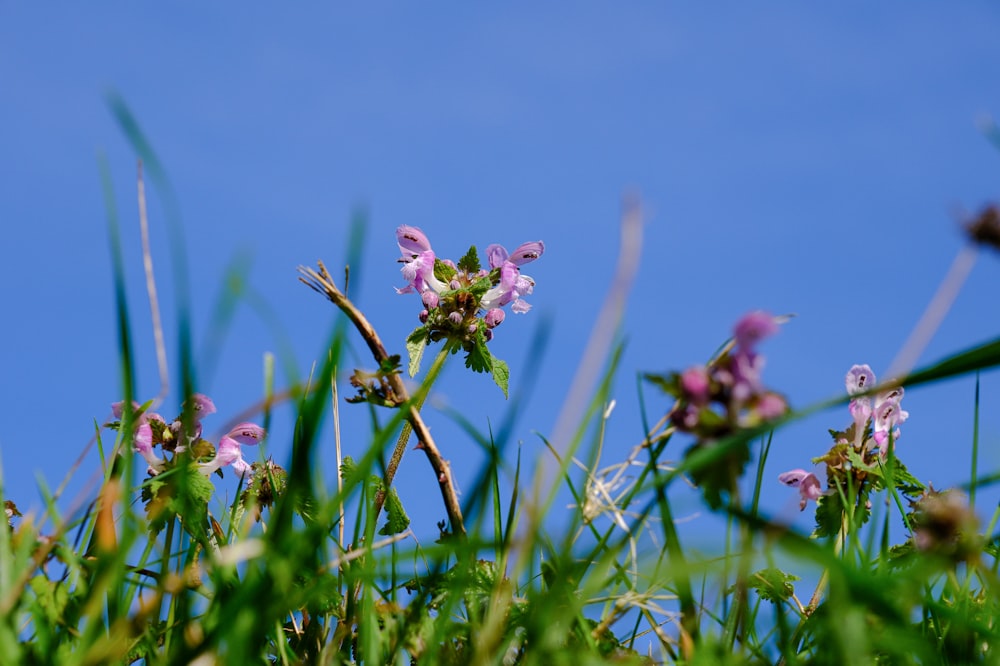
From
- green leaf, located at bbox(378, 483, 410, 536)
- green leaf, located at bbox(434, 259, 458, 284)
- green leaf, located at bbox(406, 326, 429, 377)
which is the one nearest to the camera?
green leaf, located at bbox(378, 483, 410, 536)

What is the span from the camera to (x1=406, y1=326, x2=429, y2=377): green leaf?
136 inches

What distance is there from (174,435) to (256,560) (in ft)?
4.50

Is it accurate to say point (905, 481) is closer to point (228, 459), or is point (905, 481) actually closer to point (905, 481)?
point (905, 481)

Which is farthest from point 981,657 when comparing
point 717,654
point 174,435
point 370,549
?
point 174,435

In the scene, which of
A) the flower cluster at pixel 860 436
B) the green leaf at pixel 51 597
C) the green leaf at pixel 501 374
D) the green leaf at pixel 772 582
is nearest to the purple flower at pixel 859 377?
the flower cluster at pixel 860 436

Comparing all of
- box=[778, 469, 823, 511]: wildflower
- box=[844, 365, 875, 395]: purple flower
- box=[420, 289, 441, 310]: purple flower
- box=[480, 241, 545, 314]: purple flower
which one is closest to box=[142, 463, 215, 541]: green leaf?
box=[420, 289, 441, 310]: purple flower

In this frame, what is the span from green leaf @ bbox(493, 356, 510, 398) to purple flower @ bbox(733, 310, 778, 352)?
2.24m

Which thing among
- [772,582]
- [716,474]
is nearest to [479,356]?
[772,582]

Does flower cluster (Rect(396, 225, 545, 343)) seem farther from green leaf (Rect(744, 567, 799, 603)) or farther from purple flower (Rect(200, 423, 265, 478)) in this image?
green leaf (Rect(744, 567, 799, 603))

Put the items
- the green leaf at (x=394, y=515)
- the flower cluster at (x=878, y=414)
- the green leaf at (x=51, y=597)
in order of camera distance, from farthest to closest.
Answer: the flower cluster at (x=878, y=414)
the green leaf at (x=394, y=515)
the green leaf at (x=51, y=597)

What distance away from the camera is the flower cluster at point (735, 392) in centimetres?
127

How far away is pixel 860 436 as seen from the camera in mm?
2984

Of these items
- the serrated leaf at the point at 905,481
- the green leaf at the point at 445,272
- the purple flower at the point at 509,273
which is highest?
the purple flower at the point at 509,273

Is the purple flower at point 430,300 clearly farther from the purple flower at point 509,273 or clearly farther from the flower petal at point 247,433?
the flower petal at point 247,433
